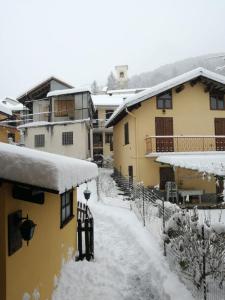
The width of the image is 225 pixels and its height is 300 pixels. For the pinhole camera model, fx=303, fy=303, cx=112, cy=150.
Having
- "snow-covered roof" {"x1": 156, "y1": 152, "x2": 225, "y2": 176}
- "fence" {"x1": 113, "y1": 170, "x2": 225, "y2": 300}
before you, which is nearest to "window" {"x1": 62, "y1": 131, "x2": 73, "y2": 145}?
"snow-covered roof" {"x1": 156, "y1": 152, "x2": 225, "y2": 176}

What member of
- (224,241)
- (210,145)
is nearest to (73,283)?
(224,241)

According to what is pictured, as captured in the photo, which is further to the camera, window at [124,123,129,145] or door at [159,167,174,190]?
window at [124,123,129,145]

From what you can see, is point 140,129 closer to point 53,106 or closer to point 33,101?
point 53,106

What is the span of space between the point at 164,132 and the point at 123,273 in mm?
14030

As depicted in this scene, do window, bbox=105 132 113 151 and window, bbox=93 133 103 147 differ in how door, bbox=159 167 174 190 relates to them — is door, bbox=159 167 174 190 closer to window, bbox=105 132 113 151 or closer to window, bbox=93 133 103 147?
window, bbox=105 132 113 151

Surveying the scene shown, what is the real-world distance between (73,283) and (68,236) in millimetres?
1417

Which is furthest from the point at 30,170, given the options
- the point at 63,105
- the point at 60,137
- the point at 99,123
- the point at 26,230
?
the point at 99,123

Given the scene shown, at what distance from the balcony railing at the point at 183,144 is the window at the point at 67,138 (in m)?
8.68

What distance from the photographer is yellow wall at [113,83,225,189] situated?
20156 millimetres

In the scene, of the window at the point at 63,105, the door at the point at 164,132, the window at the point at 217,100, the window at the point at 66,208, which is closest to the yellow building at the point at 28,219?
the window at the point at 66,208

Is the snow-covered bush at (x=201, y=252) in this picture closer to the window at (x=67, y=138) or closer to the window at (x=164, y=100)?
the window at (x=164, y=100)

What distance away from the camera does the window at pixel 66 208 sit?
732 cm

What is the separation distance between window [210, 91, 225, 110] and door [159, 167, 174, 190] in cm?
564

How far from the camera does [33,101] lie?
29812 mm
